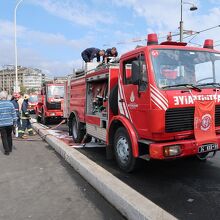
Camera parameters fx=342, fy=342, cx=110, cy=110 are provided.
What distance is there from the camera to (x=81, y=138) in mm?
10414

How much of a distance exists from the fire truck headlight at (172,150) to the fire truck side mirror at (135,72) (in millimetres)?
1333

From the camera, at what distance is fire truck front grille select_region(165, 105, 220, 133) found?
5.84m

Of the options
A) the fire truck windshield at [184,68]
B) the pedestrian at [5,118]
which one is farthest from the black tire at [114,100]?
the pedestrian at [5,118]

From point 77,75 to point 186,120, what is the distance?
17.9 ft

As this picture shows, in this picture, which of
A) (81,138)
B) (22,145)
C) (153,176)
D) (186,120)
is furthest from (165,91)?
(22,145)

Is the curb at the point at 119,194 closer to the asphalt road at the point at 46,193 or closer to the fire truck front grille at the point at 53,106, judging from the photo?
the asphalt road at the point at 46,193

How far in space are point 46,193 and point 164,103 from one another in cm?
247

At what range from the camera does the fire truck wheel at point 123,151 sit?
6.59m

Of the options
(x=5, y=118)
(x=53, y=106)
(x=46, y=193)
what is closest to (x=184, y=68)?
(x=46, y=193)

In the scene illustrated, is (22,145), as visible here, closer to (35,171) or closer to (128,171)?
(35,171)

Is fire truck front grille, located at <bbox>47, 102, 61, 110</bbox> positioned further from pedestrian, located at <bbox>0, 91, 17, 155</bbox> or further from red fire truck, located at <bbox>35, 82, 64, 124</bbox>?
pedestrian, located at <bbox>0, 91, 17, 155</bbox>

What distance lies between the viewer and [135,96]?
6484 mm

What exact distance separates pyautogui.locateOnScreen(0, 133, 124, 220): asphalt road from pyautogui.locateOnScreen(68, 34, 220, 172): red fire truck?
120 cm

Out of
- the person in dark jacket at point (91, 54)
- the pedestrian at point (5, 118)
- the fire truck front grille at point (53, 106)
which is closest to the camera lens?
the pedestrian at point (5, 118)
